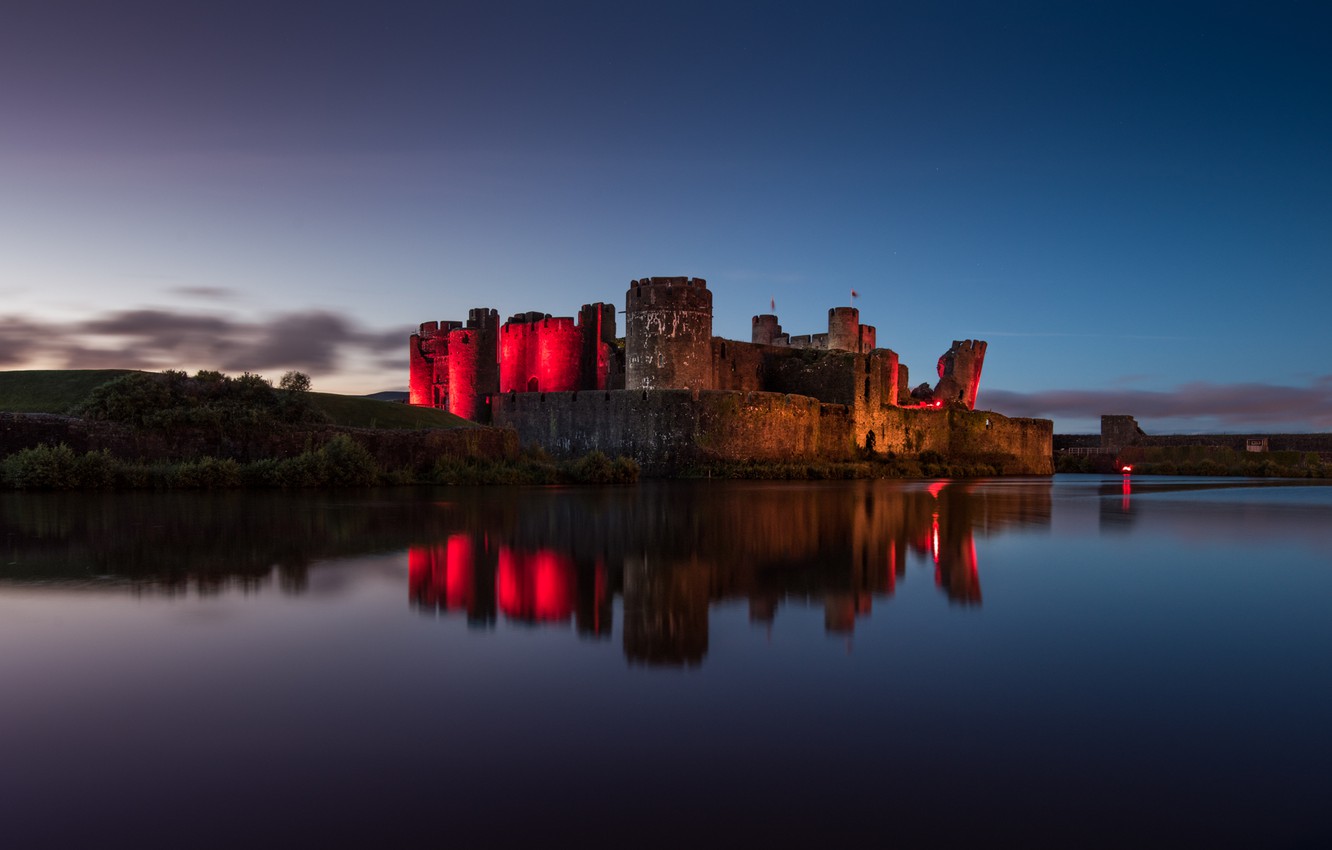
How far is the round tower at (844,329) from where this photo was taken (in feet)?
121

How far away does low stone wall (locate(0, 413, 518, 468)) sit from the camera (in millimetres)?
11750

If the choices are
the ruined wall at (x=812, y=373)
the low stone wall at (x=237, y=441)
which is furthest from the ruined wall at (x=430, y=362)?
the low stone wall at (x=237, y=441)

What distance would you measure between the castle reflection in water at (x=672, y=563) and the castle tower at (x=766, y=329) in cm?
2984

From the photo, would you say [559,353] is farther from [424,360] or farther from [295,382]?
[295,382]

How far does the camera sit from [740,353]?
31156mm

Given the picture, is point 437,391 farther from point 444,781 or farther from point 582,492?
point 444,781

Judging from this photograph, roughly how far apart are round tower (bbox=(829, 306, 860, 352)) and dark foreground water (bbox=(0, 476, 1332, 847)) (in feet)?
103

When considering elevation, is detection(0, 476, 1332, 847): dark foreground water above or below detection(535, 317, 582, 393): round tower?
below

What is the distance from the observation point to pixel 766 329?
4044cm

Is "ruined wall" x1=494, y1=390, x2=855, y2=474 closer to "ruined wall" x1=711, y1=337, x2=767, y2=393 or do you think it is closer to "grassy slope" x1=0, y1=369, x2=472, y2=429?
"ruined wall" x1=711, y1=337, x2=767, y2=393

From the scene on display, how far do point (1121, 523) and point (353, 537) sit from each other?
29.2 feet

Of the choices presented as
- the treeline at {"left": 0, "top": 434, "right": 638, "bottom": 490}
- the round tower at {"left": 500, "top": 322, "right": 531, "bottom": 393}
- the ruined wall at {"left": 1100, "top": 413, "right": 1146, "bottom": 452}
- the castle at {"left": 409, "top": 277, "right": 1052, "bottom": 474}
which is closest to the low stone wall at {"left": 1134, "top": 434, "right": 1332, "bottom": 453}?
the ruined wall at {"left": 1100, "top": 413, "right": 1146, "bottom": 452}

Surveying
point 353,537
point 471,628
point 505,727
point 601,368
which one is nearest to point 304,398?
point 353,537

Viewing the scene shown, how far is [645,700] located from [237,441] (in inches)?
497
